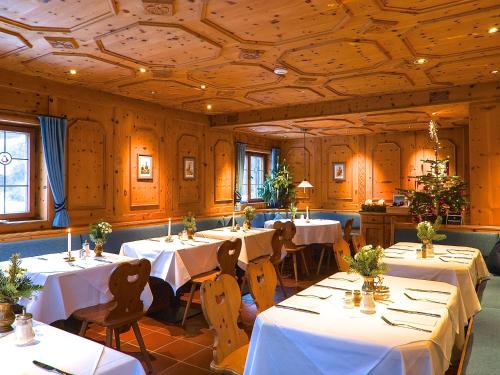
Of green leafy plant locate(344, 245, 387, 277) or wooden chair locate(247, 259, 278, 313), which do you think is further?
wooden chair locate(247, 259, 278, 313)

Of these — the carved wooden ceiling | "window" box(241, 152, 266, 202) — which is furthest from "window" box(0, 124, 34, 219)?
Answer: "window" box(241, 152, 266, 202)

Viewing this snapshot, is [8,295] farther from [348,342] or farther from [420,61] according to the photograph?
[420,61]

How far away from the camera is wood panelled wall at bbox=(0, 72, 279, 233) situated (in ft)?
16.8

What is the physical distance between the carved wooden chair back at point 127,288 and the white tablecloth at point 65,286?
0.48 meters

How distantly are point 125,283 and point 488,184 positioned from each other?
16.3 ft

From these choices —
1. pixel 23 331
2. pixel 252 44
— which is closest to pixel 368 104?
pixel 252 44

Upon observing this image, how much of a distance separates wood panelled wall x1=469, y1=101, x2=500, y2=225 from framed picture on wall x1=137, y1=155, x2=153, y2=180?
16.2ft

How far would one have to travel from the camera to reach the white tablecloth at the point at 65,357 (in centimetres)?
150

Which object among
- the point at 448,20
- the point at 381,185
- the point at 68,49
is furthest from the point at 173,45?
the point at 381,185

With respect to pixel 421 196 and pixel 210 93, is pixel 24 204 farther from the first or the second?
pixel 421 196

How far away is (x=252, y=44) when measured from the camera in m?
3.76

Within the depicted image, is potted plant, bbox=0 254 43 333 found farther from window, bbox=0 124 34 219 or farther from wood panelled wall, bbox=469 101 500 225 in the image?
wood panelled wall, bbox=469 101 500 225

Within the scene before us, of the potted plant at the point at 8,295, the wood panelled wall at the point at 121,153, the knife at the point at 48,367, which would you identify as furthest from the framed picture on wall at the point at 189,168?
the knife at the point at 48,367

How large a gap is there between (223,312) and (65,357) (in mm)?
995
